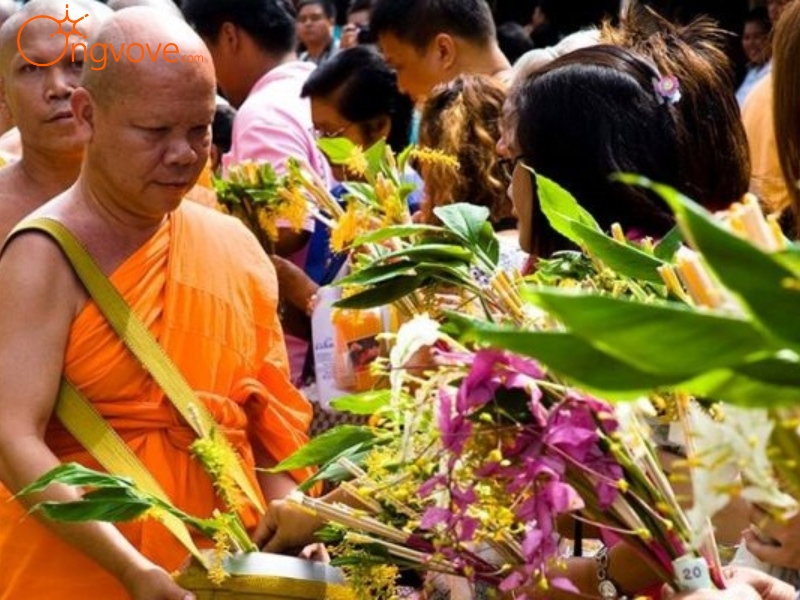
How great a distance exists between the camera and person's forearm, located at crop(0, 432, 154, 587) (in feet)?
12.1

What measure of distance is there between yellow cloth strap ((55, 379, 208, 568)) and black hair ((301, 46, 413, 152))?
111 inches

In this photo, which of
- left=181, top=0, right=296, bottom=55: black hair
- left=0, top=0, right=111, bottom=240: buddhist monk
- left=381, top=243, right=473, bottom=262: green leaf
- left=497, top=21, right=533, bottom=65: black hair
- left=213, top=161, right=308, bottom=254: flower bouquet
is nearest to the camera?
left=381, top=243, right=473, bottom=262: green leaf

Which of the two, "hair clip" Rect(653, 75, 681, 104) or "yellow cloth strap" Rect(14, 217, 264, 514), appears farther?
"yellow cloth strap" Rect(14, 217, 264, 514)

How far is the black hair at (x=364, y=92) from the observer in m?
6.55

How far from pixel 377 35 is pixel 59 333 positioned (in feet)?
9.99

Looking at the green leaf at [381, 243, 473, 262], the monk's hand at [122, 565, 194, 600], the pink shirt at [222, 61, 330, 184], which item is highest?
the green leaf at [381, 243, 473, 262]

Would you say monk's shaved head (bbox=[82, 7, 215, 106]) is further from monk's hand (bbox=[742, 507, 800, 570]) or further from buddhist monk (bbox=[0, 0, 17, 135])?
buddhist monk (bbox=[0, 0, 17, 135])

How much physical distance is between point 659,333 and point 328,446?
166 centimetres

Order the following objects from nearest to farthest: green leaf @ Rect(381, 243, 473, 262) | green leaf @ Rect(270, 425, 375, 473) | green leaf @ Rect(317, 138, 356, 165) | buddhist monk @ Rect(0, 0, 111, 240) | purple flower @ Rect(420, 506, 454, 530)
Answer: purple flower @ Rect(420, 506, 454, 530) → green leaf @ Rect(381, 243, 473, 262) → green leaf @ Rect(270, 425, 375, 473) → green leaf @ Rect(317, 138, 356, 165) → buddhist monk @ Rect(0, 0, 111, 240)

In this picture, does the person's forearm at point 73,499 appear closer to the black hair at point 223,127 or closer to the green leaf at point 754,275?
the green leaf at point 754,275

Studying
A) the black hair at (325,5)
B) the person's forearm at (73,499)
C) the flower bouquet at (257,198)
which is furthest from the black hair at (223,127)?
the black hair at (325,5)

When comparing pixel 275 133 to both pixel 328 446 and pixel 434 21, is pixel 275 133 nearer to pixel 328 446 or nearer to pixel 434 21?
pixel 434 21

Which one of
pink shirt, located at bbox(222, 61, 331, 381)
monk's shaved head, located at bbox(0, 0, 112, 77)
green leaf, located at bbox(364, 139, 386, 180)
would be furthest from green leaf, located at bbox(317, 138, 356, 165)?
pink shirt, located at bbox(222, 61, 331, 381)

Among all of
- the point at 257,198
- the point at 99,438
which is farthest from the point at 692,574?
the point at 257,198
